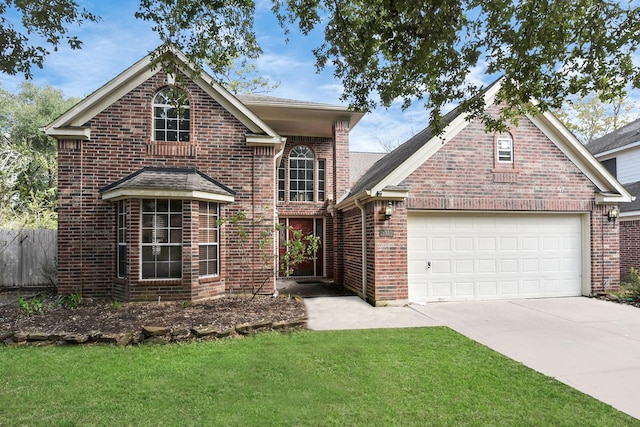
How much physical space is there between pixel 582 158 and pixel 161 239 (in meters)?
11.4

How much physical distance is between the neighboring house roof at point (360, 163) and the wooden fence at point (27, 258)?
10.7 m

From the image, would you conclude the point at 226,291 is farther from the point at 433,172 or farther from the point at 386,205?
the point at 433,172

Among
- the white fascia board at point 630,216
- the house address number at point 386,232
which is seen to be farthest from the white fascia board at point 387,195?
the white fascia board at point 630,216

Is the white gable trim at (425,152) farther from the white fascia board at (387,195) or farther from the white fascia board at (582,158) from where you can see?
the white fascia board at (582,158)

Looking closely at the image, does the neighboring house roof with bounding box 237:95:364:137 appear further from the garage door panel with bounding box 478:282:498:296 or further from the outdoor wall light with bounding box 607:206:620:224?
the outdoor wall light with bounding box 607:206:620:224

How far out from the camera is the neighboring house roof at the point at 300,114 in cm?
1153

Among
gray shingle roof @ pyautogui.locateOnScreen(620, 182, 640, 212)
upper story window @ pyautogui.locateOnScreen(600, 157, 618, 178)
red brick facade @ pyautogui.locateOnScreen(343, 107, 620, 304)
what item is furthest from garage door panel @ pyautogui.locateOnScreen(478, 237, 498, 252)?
upper story window @ pyautogui.locateOnScreen(600, 157, 618, 178)

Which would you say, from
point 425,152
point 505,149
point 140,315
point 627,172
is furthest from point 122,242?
point 627,172

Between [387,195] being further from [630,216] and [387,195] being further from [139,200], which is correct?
[630,216]

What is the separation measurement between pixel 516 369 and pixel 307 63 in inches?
237

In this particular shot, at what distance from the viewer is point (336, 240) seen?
40.9 feet

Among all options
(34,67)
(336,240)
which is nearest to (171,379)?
(34,67)

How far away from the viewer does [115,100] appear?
8.93m

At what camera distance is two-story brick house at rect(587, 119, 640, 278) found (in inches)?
507
